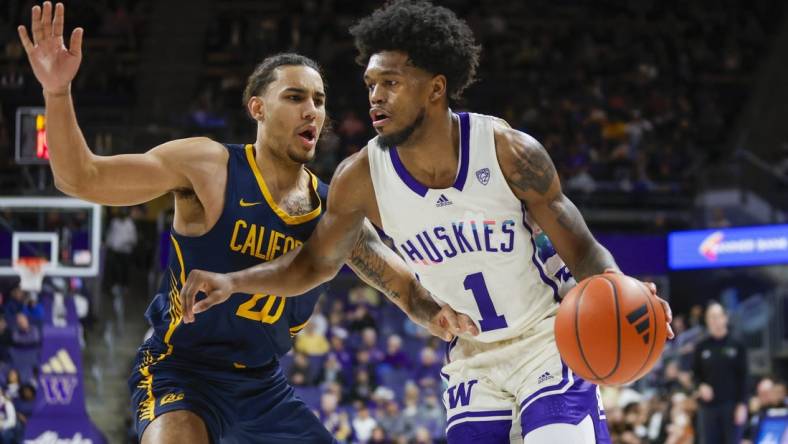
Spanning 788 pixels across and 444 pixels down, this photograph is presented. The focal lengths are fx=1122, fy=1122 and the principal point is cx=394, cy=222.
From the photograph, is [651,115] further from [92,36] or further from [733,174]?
[92,36]

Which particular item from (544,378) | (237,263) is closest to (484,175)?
(544,378)

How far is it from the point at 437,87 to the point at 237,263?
3.87 feet

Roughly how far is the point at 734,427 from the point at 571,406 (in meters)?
7.71

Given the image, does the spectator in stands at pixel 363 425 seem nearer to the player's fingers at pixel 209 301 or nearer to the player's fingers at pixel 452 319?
the player's fingers at pixel 452 319

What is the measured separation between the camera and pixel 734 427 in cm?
1150

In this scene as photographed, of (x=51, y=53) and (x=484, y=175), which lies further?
(x=484, y=175)

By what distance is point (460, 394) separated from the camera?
473 centimetres

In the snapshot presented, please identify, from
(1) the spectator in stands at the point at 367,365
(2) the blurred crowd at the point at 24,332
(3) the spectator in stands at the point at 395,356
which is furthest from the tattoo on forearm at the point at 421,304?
(3) the spectator in stands at the point at 395,356

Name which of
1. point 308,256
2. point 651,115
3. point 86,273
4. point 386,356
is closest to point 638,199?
point 651,115

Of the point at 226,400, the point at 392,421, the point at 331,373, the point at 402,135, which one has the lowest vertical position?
the point at 392,421

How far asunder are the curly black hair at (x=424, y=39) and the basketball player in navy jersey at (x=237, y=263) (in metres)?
0.62

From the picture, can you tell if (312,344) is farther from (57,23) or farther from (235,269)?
(57,23)

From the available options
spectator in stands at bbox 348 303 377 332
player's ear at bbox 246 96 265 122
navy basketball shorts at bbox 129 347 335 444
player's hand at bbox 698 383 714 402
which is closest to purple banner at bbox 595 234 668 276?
spectator in stands at bbox 348 303 377 332

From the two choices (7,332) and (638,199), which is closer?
(7,332)
